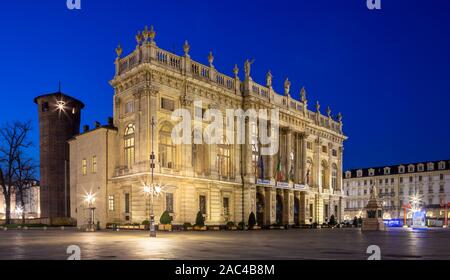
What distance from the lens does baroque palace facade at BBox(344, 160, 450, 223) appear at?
119 m

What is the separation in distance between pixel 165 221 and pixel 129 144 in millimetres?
11032

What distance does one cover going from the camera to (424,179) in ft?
400

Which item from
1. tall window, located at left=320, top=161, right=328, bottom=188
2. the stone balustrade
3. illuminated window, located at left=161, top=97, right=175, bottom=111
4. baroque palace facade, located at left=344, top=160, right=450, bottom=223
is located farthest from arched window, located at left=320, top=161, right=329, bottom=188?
baroque palace facade, located at left=344, top=160, right=450, bottom=223

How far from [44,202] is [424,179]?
96.4 meters

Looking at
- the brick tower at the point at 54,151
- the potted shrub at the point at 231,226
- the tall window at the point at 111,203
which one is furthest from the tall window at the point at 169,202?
the brick tower at the point at 54,151

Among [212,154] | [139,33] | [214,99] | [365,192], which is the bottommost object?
[365,192]

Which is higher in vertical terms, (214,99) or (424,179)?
(214,99)

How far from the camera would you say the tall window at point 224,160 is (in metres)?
57.2

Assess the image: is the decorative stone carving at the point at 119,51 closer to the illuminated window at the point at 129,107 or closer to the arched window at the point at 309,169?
the illuminated window at the point at 129,107

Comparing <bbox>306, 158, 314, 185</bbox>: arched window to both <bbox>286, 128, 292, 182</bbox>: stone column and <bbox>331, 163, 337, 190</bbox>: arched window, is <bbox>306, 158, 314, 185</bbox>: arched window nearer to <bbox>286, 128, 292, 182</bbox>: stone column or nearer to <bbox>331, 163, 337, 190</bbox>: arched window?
<bbox>286, 128, 292, 182</bbox>: stone column

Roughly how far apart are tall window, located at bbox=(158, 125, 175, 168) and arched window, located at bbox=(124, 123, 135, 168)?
3.56m
